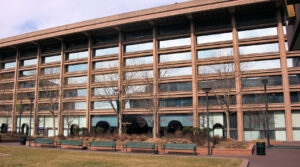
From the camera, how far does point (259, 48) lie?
39.6m

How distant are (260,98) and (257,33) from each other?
400 inches

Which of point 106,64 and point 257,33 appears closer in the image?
point 257,33

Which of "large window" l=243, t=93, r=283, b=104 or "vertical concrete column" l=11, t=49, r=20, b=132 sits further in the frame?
"vertical concrete column" l=11, t=49, r=20, b=132

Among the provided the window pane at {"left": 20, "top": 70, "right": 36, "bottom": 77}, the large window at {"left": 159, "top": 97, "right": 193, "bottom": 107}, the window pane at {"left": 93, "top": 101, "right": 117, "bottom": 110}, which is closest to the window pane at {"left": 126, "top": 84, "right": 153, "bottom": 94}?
the large window at {"left": 159, "top": 97, "right": 193, "bottom": 107}

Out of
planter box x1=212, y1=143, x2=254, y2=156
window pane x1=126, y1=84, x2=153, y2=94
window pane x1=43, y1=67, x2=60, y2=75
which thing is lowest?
planter box x1=212, y1=143, x2=254, y2=156

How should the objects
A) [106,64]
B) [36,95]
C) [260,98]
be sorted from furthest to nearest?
[36,95], [106,64], [260,98]

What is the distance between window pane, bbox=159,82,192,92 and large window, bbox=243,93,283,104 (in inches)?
355

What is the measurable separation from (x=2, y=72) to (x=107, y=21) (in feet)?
111

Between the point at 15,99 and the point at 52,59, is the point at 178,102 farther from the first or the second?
the point at 15,99

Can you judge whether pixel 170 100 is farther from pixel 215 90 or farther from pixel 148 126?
pixel 215 90

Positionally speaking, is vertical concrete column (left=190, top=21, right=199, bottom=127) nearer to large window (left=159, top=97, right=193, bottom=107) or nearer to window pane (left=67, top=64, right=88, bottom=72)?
large window (left=159, top=97, right=193, bottom=107)

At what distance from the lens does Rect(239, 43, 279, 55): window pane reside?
38812mm

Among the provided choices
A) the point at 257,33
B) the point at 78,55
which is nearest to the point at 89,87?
the point at 78,55

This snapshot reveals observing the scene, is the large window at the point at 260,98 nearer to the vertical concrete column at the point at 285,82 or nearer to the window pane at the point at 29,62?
the vertical concrete column at the point at 285,82
